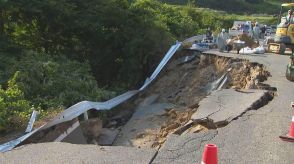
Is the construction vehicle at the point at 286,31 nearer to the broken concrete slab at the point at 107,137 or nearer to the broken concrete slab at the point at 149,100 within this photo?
the broken concrete slab at the point at 149,100

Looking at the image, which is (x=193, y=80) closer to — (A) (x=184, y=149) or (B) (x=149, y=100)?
(B) (x=149, y=100)

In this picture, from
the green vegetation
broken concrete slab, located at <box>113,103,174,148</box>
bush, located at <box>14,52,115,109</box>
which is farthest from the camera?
the green vegetation

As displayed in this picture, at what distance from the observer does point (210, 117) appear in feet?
29.5

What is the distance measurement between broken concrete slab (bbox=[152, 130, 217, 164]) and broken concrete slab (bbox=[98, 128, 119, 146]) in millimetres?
4169

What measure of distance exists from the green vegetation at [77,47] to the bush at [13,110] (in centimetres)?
135

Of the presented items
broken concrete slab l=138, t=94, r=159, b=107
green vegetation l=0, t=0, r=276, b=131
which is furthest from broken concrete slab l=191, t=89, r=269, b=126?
broken concrete slab l=138, t=94, r=159, b=107

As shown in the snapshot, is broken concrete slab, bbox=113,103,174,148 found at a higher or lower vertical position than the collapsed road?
lower

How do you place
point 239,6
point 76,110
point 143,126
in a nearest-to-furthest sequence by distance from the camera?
point 76,110 → point 143,126 → point 239,6

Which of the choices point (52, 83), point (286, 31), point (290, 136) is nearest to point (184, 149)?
point (290, 136)

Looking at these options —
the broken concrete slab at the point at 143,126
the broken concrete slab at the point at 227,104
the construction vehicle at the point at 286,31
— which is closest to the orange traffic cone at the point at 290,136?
the broken concrete slab at the point at 227,104

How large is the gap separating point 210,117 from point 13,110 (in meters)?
4.39

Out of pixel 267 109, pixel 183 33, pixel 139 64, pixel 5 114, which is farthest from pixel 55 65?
pixel 183 33

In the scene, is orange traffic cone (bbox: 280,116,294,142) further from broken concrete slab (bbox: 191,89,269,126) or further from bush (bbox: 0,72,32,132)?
bush (bbox: 0,72,32,132)

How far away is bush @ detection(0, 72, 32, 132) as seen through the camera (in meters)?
9.03
